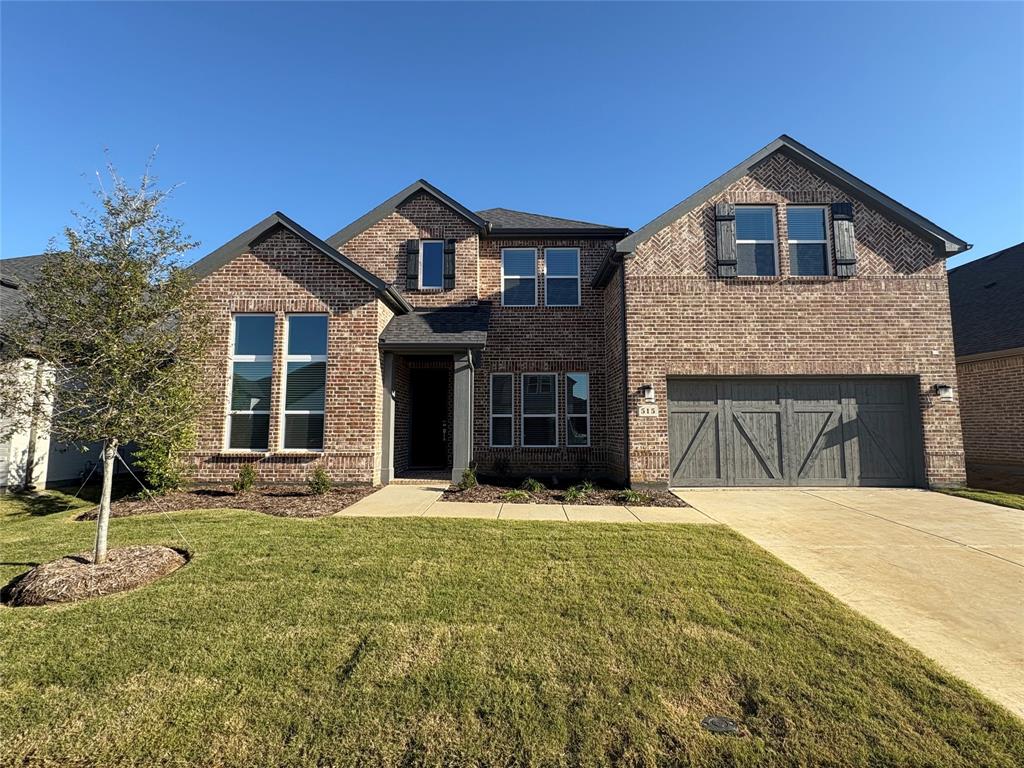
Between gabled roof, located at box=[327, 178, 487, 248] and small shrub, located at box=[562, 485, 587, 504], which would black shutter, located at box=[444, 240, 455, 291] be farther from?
small shrub, located at box=[562, 485, 587, 504]

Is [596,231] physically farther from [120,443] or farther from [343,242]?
[120,443]

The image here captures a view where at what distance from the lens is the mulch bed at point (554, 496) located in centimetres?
862

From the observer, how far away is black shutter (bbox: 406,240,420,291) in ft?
42.1

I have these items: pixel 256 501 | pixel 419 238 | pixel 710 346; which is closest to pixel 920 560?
pixel 710 346

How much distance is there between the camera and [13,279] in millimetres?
10688

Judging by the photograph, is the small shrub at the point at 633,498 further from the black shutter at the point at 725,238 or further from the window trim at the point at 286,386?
the window trim at the point at 286,386

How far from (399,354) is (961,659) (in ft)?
34.1

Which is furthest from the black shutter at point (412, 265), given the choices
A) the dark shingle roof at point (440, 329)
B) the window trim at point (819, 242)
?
the window trim at point (819, 242)

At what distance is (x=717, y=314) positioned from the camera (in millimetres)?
10383

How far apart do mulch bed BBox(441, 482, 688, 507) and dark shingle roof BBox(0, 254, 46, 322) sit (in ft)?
26.9

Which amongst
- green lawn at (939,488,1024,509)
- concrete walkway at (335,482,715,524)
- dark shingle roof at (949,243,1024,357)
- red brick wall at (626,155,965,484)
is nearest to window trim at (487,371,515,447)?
red brick wall at (626,155,965,484)

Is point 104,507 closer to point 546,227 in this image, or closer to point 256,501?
point 256,501

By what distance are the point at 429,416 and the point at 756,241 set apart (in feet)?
32.0

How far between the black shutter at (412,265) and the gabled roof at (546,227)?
219 cm
